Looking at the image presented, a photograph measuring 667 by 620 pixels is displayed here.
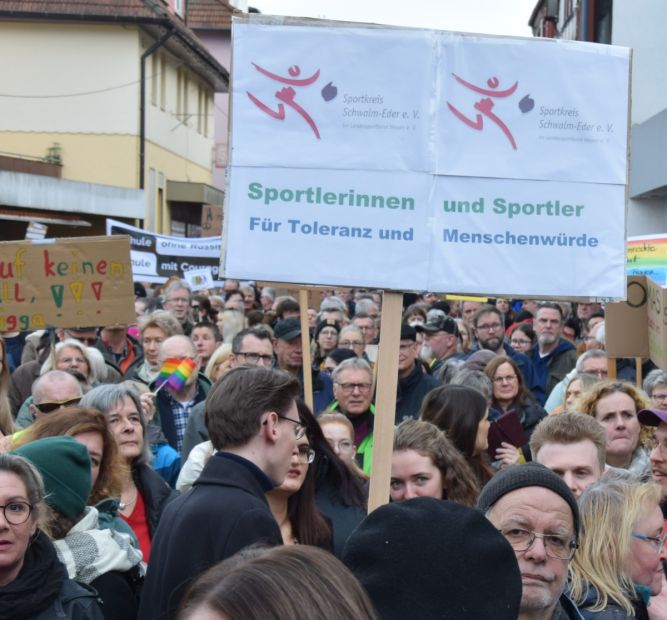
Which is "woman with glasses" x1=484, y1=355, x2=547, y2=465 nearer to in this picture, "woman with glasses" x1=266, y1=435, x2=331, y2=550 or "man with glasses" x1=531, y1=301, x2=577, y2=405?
"man with glasses" x1=531, y1=301, x2=577, y2=405

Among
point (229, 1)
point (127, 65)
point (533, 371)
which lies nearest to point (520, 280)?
point (533, 371)

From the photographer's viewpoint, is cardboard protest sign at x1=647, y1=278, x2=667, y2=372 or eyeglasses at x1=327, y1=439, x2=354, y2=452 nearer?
eyeglasses at x1=327, y1=439, x2=354, y2=452

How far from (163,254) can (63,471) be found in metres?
13.3

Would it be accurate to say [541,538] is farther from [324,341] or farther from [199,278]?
[199,278]

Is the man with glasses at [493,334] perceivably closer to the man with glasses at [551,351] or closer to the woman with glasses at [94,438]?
the man with glasses at [551,351]

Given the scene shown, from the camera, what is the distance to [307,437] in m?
4.90

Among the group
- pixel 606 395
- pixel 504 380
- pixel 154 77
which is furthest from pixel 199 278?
pixel 154 77

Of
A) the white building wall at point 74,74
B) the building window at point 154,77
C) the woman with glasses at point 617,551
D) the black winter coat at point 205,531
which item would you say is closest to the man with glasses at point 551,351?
the woman with glasses at point 617,551

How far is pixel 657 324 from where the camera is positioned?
7684 mm

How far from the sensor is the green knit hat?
13.5ft

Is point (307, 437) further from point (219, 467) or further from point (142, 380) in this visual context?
Answer: point (142, 380)

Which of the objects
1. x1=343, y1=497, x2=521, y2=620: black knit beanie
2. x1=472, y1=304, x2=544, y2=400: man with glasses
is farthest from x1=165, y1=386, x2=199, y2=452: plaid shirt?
x1=343, y1=497, x2=521, y2=620: black knit beanie

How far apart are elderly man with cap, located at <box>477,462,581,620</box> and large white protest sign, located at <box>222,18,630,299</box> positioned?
1350mm

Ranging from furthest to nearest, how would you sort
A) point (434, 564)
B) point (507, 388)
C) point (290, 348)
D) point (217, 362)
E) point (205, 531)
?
1. point (290, 348)
2. point (217, 362)
3. point (507, 388)
4. point (205, 531)
5. point (434, 564)
